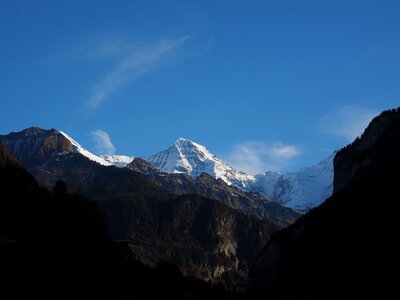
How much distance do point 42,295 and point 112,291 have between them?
861 inches

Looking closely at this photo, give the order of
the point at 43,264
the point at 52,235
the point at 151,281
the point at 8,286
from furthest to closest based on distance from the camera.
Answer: the point at 151,281 < the point at 52,235 < the point at 43,264 < the point at 8,286

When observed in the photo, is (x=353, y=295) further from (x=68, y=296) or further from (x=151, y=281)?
(x=68, y=296)

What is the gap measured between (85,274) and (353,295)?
215ft

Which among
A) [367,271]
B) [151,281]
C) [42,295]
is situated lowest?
[42,295]

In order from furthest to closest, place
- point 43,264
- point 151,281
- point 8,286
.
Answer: point 151,281, point 43,264, point 8,286

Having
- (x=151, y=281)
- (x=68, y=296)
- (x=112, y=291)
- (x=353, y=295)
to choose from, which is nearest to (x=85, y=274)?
(x=112, y=291)

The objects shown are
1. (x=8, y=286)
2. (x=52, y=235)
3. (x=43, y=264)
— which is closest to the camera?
(x=8, y=286)

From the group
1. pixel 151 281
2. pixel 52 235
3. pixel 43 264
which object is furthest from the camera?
pixel 151 281

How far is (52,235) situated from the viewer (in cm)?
17750

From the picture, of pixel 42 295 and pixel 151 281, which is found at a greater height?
pixel 151 281

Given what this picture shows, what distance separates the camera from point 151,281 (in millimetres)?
190625

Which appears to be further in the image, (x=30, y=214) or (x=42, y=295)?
(x=30, y=214)

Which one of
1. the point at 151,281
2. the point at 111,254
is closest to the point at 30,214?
the point at 111,254

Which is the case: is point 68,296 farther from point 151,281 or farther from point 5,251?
point 151,281
